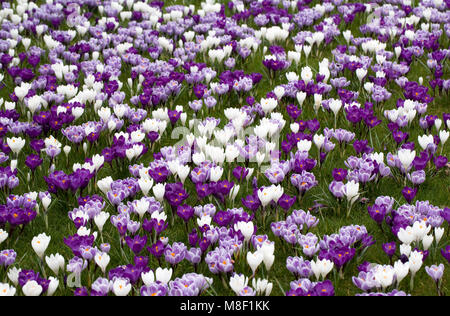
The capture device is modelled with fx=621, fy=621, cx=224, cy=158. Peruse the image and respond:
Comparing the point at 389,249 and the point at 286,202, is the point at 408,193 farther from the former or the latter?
the point at 286,202

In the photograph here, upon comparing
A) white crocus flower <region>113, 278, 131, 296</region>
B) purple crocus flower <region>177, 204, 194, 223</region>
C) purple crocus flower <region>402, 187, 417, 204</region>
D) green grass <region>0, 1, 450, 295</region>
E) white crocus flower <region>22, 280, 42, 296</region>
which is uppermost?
purple crocus flower <region>402, 187, 417, 204</region>

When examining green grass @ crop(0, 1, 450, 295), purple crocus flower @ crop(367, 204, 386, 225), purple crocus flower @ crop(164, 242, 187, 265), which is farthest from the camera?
purple crocus flower @ crop(367, 204, 386, 225)

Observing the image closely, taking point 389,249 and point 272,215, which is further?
point 272,215

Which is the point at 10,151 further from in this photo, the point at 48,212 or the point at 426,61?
the point at 426,61

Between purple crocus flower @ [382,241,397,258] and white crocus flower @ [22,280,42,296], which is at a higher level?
purple crocus flower @ [382,241,397,258]

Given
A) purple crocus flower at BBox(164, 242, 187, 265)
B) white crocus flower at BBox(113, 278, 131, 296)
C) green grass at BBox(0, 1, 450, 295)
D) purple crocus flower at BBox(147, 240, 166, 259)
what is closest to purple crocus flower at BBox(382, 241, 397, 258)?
green grass at BBox(0, 1, 450, 295)

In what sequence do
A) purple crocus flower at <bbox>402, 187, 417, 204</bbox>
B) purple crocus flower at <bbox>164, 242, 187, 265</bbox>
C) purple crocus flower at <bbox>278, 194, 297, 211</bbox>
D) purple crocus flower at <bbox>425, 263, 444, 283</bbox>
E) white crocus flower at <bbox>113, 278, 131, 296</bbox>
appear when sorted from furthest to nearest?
purple crocus flower at <bbox>402, 187, 417, 204</bbox>, purple crocus flower at <bbox>278, 194, 297, 211</bbox>, purple crocus flower at <bbox>164, 242, 187, 265</bbox>, purple crocus flower at <bbox>425, 263, 444, 283</bbox>, white crocus flower at <bbox>113, 278, 131, 296</bbox>

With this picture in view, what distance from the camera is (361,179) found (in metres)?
5.87

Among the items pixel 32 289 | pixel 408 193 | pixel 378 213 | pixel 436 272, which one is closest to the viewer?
pixel 32 289

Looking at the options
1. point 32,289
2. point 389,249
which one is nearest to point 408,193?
point 389,249

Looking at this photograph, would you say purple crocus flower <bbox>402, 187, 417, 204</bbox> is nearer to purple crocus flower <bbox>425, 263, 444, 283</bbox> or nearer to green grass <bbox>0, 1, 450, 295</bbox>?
green grass <bbox>0, 1, 450, 295</bbox>

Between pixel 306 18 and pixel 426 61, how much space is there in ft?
7.88

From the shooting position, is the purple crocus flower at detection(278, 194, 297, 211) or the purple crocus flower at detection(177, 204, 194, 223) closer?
the purple crocus flower at detection(177, 204, 194, 223)
